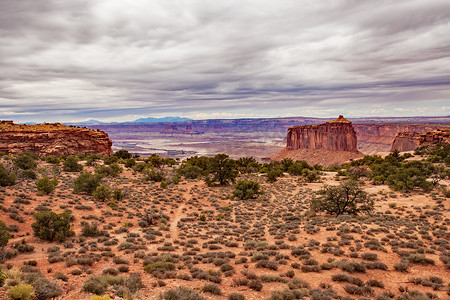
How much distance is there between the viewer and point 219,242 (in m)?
17.1

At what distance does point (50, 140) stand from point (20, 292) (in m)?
74.0

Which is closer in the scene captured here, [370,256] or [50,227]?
[370,256]

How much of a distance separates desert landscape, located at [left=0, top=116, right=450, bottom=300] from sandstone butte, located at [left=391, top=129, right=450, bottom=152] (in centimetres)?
4893

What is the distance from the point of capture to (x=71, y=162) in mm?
40688

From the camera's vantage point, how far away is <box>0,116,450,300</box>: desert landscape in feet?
31.4

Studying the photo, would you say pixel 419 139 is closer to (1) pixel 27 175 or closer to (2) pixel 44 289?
(2) pixel 44 289

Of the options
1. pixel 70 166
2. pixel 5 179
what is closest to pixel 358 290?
pixel 5 179

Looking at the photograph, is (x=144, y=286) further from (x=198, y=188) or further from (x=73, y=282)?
(x=198, y=188)

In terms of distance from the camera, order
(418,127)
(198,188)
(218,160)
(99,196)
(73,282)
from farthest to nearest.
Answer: (418,127), (218,160), (198,188), (99,196), (73,282)

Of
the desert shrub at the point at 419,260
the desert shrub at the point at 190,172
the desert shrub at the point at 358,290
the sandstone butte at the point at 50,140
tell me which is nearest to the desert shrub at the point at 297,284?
the desert shrub at the point at 358,290

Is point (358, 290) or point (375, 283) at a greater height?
point (358, 290)

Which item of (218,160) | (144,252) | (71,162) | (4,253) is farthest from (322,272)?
(71,162)

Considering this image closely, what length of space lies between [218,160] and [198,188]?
6.05m

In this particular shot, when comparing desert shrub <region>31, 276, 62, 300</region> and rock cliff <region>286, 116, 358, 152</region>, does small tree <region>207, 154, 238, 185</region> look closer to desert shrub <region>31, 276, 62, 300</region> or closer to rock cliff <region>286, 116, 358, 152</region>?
desert shrub <region>31, 276, 62, 300</region>
